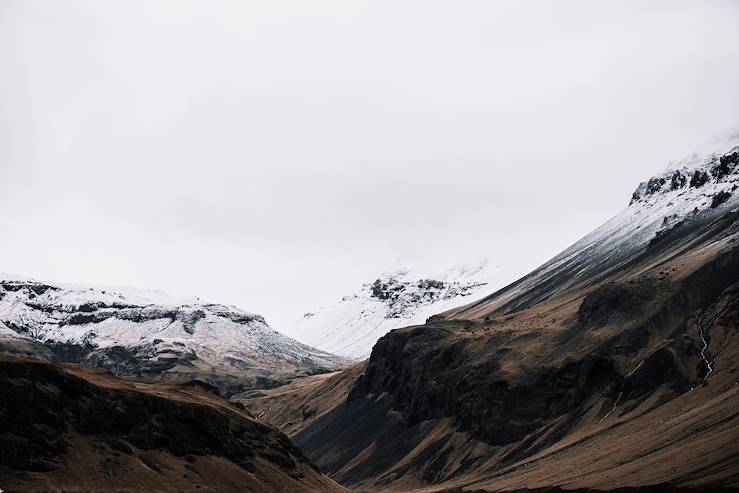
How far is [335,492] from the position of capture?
452 feet

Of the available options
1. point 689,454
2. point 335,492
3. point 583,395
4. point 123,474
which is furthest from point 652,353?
point 123,474

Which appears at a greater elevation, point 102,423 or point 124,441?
point 102,423

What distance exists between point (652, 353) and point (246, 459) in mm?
98663

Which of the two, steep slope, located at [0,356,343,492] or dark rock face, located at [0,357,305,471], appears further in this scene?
dark rock face, located at [0,357,305,471]

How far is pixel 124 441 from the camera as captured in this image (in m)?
114

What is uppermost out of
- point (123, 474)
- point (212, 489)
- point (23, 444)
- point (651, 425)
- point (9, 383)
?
point (9, 383)

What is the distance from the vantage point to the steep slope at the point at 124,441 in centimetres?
10050

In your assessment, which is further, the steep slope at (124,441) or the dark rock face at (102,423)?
the dark rock face at (102,423)

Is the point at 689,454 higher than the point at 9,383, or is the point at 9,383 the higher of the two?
the point at 9,383

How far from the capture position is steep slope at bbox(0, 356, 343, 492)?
100 metres

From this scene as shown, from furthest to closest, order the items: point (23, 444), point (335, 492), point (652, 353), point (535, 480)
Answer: point (652, 353)
point (535, 480)
point (335, 492)
point (23, 444)

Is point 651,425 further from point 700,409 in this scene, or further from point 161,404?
point 161,404

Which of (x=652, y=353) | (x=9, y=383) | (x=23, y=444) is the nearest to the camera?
(x=23, y=444)

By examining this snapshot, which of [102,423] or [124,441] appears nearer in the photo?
[124,441]
